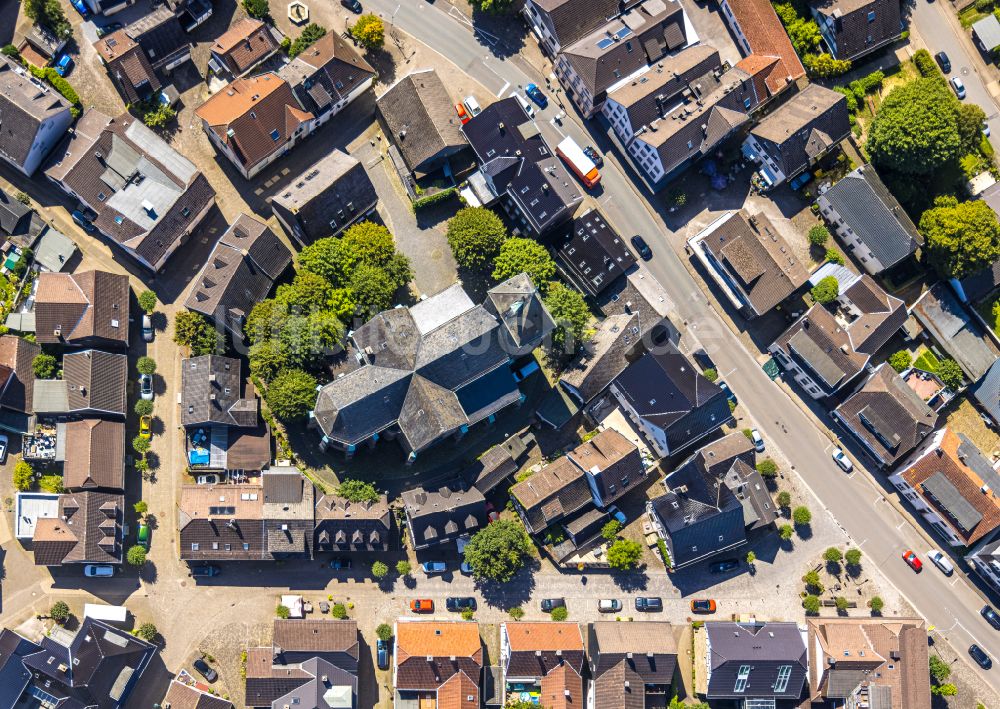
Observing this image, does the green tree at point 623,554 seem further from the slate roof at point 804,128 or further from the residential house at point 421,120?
the residential house at point 421,120

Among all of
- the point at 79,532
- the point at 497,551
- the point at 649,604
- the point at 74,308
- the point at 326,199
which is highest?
the point at 74,308

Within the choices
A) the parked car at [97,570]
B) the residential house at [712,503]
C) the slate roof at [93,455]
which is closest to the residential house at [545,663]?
the residential house at [712,503]

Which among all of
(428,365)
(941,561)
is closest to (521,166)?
(428,365)

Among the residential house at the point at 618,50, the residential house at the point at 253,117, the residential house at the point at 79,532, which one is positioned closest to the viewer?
the residential house at the point at 79,532

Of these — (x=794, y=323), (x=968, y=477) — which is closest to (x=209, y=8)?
(x=794, y=323)

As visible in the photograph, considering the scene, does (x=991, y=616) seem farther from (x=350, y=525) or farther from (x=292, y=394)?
(x=292, y=394)

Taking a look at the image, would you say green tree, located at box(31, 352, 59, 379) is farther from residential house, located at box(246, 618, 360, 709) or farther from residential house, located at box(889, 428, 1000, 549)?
residential house, located at box(889, 428, 1000, 549)
